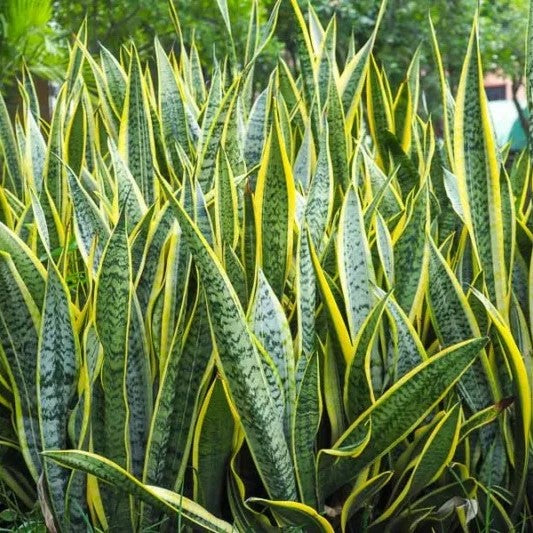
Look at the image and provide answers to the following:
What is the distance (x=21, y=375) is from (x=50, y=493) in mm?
157

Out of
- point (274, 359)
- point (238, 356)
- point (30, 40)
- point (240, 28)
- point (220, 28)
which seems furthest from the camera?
point (220, 28)

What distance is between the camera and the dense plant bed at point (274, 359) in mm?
997

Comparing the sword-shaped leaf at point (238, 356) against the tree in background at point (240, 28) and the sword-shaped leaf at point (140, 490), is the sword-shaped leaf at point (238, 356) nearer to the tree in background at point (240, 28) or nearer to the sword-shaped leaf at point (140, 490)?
the sword-shaped leaf at point (140, 490)

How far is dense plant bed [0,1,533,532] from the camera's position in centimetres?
100

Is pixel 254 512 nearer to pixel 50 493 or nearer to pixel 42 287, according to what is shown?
pixel 50 493

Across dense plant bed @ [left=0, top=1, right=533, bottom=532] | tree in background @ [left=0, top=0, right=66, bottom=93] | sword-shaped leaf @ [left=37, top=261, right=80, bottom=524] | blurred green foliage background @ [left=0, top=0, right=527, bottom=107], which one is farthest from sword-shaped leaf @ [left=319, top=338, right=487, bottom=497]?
tree in background @ [left=0, top=0, right=66, bottom=93]

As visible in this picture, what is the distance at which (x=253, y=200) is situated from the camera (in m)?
1.13

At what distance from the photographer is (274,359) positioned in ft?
3.43

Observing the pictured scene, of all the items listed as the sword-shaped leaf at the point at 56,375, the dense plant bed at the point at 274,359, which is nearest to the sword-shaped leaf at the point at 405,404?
the dense plant bed at the point at 274,359

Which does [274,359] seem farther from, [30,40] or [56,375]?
[30,40]

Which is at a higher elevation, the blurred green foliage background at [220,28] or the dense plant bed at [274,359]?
the blurred green foliage background at [220,28]

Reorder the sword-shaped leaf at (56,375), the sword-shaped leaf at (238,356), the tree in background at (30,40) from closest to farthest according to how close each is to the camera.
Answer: the sword-shaped leaf at (238,356), the sword-shaped leaf at (56,375), the tree in background at (30,40)

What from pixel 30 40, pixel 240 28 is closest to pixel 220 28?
pixel 240 28

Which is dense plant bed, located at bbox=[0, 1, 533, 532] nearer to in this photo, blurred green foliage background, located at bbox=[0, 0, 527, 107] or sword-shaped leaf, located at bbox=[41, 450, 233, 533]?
sword-shaped leaf, located at bbox=[41, 450, 233, 533]
